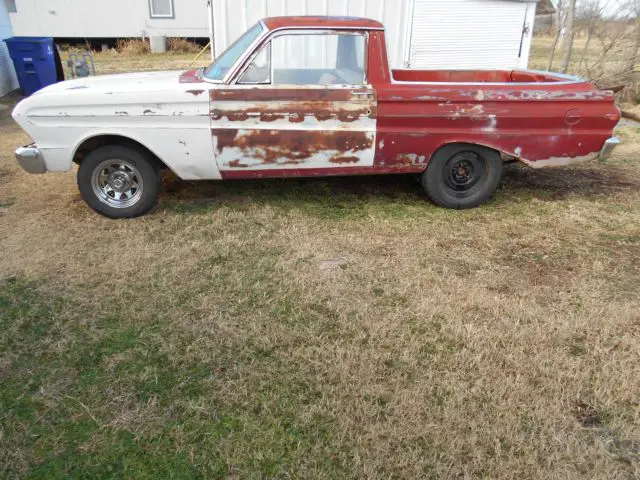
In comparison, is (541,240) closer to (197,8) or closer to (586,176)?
(586,176)

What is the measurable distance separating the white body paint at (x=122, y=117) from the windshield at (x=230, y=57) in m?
0.25

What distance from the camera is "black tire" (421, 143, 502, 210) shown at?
498cm

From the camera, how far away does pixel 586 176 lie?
20.9 feet

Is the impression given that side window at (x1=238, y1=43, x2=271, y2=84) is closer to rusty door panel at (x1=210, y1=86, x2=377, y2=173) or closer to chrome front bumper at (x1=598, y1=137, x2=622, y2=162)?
rusty door panel at (x1=210, y1=86, x2=377, y2=173)

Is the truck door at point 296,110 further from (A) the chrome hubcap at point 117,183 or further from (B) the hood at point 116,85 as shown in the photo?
(A) the chrome hubcap at point 117,183

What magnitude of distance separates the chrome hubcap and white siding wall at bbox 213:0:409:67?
4404 millimetres

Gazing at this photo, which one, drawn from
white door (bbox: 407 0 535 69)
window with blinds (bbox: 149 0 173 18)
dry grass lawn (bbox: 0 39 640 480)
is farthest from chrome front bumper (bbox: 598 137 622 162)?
window with blinds (bbox: 149 0 173 18)

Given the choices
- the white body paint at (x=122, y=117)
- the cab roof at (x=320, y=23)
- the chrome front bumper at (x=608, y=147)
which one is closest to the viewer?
the white body paint at (x=122, y=117)

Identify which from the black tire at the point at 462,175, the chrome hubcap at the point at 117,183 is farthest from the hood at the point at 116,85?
the black tire at the point at 462,175

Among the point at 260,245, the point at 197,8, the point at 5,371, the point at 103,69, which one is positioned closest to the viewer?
the point at 5,371

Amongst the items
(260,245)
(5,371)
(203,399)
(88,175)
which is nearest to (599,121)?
(260,245)

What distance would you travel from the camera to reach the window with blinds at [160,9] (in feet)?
63.6

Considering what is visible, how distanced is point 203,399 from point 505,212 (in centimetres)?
374

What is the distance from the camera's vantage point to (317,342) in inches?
122
